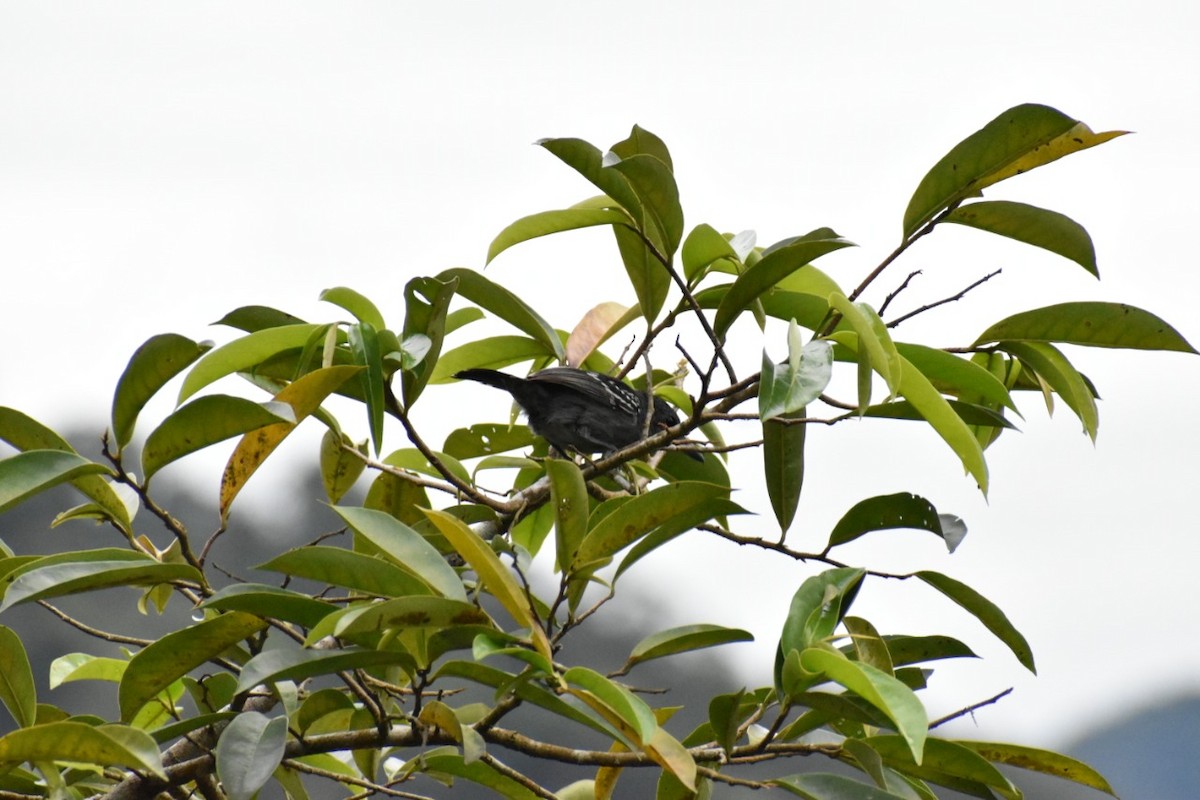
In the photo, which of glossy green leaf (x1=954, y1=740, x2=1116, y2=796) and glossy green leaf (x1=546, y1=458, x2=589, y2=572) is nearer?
glossy green leaf (x1=546, y1=458, x2=589, y2=572)

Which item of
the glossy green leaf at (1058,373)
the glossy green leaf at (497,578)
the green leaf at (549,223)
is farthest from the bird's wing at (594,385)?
the glossy green leaf at (497,578)

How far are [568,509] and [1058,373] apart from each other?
3.32ft

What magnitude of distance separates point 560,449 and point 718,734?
5.40 ft

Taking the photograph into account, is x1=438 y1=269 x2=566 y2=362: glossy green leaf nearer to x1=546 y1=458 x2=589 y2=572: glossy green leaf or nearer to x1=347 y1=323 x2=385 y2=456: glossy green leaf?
x1=347 y1=323 x2=385 y2=456: glossy green leaf

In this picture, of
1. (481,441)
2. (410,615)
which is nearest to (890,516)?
(410,615)

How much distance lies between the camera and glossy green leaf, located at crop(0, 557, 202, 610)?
1.60 meters

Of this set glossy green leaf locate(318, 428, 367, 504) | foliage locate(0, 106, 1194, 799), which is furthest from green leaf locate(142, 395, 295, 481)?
glossy green leaf locate(318, 428, 367, 504)

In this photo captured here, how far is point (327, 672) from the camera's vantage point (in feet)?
5.66

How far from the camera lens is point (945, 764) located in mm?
1821

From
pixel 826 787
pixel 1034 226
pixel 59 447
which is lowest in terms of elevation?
pixel 826 787

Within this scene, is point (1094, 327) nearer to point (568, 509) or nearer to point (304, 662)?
point (568, 509)

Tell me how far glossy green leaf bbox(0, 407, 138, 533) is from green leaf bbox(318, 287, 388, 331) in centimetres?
52

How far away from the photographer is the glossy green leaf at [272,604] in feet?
5.57

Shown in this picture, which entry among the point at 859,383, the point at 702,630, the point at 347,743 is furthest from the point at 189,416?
the point at 859,383
